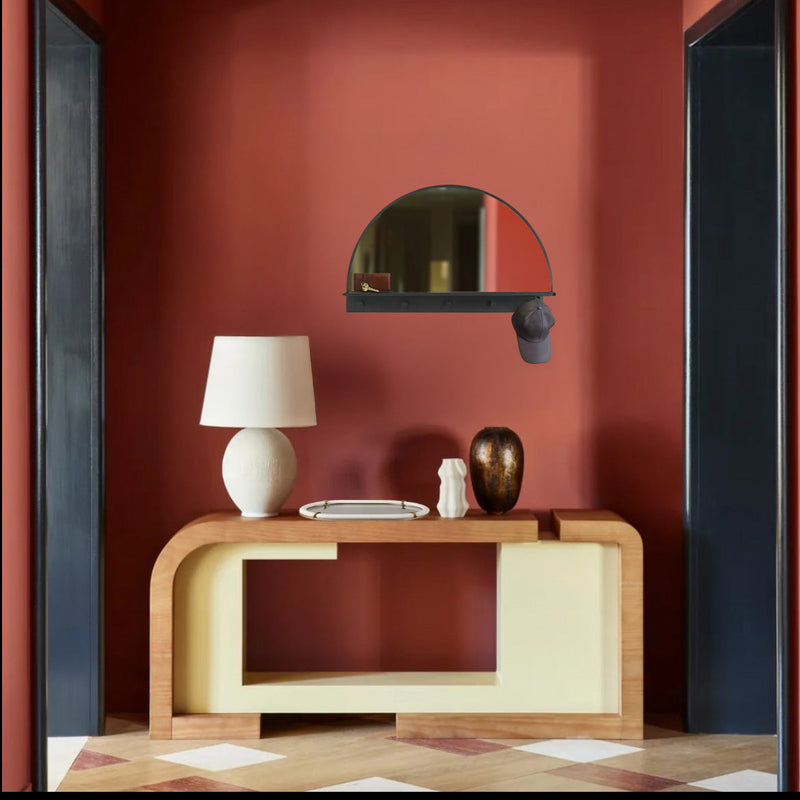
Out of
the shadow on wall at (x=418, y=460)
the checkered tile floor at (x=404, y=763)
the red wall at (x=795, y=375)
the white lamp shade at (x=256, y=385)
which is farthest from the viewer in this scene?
the shadow on wall at (x=418, y=460)

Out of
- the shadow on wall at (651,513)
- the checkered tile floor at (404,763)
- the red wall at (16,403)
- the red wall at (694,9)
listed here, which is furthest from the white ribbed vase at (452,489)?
the red wall at (694,9)

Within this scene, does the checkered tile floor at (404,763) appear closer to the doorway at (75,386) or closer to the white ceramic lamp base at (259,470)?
the doorway at (75,386)

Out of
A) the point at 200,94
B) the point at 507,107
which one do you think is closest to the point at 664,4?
the point at 507,107

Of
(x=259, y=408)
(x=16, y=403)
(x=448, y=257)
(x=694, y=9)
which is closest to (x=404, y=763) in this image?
(x=259, y=408)

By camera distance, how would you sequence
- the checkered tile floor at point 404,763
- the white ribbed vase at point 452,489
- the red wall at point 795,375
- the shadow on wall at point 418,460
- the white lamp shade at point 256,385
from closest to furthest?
the red wall at point 795,375 < the checkered tile floor at point 404,763 < the white lamp shade at point 256,385 < the white ribbed vase at point 452,489 < the shadow on wall at point 418,460

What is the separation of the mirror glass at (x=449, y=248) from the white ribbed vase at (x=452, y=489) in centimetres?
65

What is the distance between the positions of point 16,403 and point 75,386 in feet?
3.20

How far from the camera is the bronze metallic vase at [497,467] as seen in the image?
3705 mm

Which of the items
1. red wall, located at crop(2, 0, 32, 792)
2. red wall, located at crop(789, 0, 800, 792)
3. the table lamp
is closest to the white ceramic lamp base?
the table lamp

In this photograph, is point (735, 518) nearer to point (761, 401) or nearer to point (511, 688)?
point (761, 401)

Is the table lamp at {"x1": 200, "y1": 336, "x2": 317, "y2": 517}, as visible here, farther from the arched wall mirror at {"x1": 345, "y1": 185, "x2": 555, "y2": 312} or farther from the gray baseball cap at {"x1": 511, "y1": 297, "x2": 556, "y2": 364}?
the gray baseball cap at {"x1": 511, "y1": 297, "x2": 556, "y2": 364}

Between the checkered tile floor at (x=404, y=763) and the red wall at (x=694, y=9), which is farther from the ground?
the red wall at (x=694, y=9)

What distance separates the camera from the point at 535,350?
12.8 feet

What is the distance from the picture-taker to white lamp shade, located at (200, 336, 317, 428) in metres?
3.60
